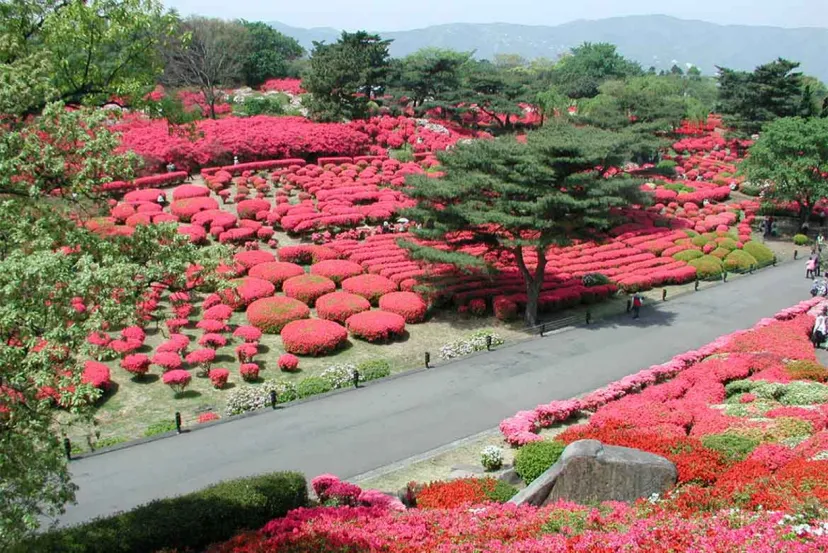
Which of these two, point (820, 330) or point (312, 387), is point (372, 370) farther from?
point (820, 330)

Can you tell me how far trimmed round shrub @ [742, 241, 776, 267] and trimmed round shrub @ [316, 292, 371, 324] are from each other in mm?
21186

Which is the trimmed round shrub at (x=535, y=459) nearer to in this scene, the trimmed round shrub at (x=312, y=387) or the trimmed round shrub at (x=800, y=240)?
the trimmed round shrub at (x=312, y=387)

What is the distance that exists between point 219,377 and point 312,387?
2.84 m

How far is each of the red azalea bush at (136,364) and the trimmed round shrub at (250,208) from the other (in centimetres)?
1497

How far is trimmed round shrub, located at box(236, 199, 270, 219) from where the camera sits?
34031 millimetres

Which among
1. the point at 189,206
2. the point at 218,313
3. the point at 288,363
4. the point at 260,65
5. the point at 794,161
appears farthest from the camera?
the point at 260,65

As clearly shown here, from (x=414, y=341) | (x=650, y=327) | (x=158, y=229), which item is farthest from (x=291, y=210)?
(x=158, y=229)

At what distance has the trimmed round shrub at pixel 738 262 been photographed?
33344mm

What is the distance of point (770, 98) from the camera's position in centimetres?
5588

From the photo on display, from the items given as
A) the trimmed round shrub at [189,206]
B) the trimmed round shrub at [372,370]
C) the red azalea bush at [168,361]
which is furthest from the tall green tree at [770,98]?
the red azalea bush at [168,361]

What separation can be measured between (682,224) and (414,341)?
22468 mm

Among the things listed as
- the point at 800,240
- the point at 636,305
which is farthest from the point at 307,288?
the point at 800,240

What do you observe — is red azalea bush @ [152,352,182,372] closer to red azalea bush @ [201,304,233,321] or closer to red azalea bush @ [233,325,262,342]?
red azalea bush @ [233,325,262,342]

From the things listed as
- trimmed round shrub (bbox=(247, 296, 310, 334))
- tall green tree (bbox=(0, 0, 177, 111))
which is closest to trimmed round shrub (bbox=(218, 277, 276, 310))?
trimmed round shrub (bbox=(247, 296, 310, 334))
